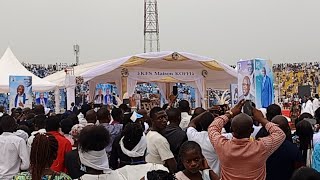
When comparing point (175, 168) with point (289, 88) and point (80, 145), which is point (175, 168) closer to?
point (80, 145)

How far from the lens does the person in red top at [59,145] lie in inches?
191

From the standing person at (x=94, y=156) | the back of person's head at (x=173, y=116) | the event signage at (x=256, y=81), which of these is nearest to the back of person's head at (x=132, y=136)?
the back of person's head at (x=173, y=116)

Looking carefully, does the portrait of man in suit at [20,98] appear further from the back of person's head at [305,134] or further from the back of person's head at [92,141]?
the back of person's head at [92,141]

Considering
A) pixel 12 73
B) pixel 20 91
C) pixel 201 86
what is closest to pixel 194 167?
pixel 20 91

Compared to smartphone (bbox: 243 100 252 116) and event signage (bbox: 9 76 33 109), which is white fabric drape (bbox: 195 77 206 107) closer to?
event signage (bbox: 9 76 33 109)

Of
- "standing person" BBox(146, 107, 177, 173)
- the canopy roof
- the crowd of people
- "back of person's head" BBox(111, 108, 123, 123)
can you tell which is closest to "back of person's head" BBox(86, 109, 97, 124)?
the crowd of people

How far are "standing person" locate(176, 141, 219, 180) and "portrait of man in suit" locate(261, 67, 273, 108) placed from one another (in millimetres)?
9612

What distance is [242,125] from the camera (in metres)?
3.29

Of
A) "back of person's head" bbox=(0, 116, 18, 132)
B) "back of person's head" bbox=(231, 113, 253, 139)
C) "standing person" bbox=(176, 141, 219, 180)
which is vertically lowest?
"standing person" bbox=(176, 141, 219, 180)

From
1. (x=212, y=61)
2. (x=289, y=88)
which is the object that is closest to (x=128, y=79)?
(x=212, y=61)

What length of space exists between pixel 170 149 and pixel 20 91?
12601 millimetres

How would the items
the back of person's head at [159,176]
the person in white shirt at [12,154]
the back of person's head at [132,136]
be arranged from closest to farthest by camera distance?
1. the back of person's head at [159,176]
2. the back of person's head at [132,136]
3. the person in white shirt at [12,154]

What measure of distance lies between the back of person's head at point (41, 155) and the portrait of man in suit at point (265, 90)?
1022 centimetres

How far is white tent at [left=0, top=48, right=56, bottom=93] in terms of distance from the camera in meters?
19.5
